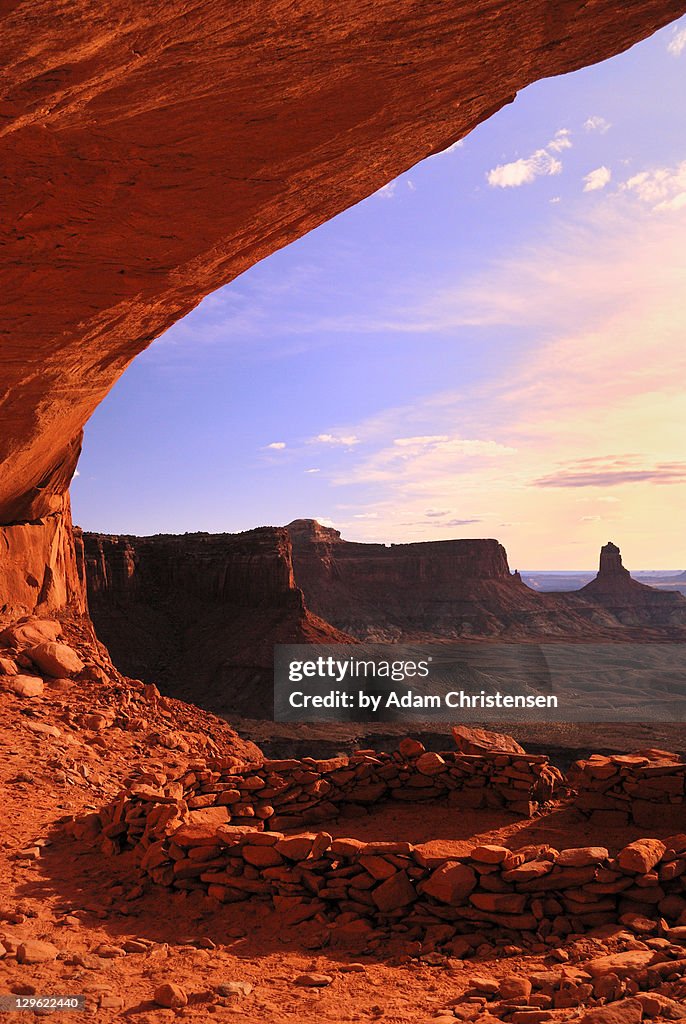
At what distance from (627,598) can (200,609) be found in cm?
6697

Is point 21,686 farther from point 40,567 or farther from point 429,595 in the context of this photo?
point 429,595

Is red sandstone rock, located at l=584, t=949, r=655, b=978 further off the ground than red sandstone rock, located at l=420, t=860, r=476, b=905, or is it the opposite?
red sandstone rock, located at l=584, t=949, r=655, b=978

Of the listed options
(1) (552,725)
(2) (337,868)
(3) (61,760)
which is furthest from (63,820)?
(1) (552,725)

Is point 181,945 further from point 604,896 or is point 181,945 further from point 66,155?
point 66,155

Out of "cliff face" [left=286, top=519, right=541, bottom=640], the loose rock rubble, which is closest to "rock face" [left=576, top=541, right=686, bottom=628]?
"cliff face" [left=286, top=519, right=541, bottom=640]

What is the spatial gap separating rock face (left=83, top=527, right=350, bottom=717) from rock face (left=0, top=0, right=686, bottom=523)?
122 feet

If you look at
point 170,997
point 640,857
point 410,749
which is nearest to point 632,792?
point 410,749

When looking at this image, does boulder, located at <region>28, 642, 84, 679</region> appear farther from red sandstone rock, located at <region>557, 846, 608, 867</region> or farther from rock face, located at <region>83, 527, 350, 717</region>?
rock face, located at <region>83, 527, 350, 717</region>

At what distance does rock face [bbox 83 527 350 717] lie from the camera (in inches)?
1740

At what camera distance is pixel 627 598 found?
9581cm

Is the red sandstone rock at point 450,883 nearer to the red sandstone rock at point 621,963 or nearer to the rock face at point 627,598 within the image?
the red sandstone rock at point 621,963

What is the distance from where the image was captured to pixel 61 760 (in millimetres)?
8648

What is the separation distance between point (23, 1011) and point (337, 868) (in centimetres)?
251

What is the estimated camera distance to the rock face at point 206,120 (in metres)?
3.85
